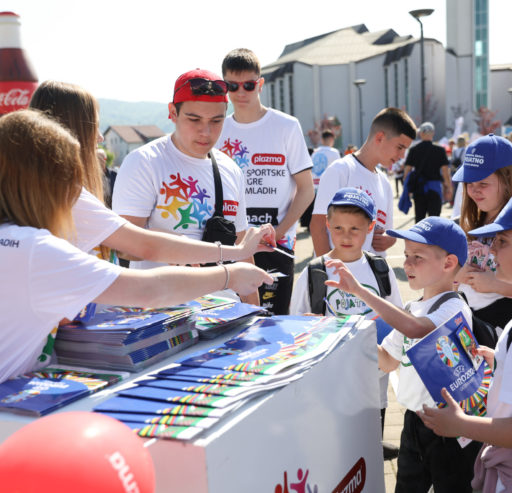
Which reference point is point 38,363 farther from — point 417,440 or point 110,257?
point 417,440

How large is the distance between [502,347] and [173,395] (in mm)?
1049

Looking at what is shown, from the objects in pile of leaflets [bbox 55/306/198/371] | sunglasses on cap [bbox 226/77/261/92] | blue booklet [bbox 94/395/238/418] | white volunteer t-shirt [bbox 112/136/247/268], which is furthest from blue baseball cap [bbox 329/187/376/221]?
blue booklet [bbox 94/395/238/418]

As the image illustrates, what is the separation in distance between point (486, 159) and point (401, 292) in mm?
4269

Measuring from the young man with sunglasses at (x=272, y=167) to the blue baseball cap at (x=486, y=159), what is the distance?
38.9 inches

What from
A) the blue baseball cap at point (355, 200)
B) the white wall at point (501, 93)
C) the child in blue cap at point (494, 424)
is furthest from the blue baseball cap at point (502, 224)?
the white wall at point (501, 93)

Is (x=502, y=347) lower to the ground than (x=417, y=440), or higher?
higher

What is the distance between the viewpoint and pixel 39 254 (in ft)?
4.59

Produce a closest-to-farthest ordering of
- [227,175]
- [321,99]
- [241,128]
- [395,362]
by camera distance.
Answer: [395,362]
[227,175]
[241,128]
[321,99]

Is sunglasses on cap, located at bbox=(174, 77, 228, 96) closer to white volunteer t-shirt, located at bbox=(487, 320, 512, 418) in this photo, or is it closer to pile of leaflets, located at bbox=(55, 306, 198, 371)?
pile of leaflets, located at bbox=(55, 306, 198, 371)

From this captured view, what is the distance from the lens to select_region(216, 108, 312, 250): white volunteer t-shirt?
3.64 metres

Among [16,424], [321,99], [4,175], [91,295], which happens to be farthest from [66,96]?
[321,99]

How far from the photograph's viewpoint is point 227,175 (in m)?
2.85

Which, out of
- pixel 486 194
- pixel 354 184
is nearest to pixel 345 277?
pixel 486 194

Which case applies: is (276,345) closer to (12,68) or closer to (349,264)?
(349,264)
